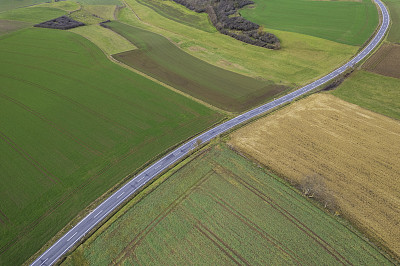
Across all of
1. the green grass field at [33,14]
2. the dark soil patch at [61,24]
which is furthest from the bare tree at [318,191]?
the green grass field at [33,14]

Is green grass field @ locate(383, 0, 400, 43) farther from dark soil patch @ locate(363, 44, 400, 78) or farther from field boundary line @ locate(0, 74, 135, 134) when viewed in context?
field boundary line @ locate(0, 74, 135, 134)

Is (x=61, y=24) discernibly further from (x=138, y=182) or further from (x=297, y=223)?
(x=297, y=223)

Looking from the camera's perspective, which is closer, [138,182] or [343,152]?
[138,182]

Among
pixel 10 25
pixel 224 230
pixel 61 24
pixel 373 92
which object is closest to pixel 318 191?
pixel 224 230

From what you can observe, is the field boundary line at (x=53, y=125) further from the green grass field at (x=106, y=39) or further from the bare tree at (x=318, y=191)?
the bare tree at (x=318, y=191)

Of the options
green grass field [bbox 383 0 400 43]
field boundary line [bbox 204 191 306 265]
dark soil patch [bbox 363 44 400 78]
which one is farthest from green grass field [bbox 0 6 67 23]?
green grass field [bbox 383 0 400 43]
